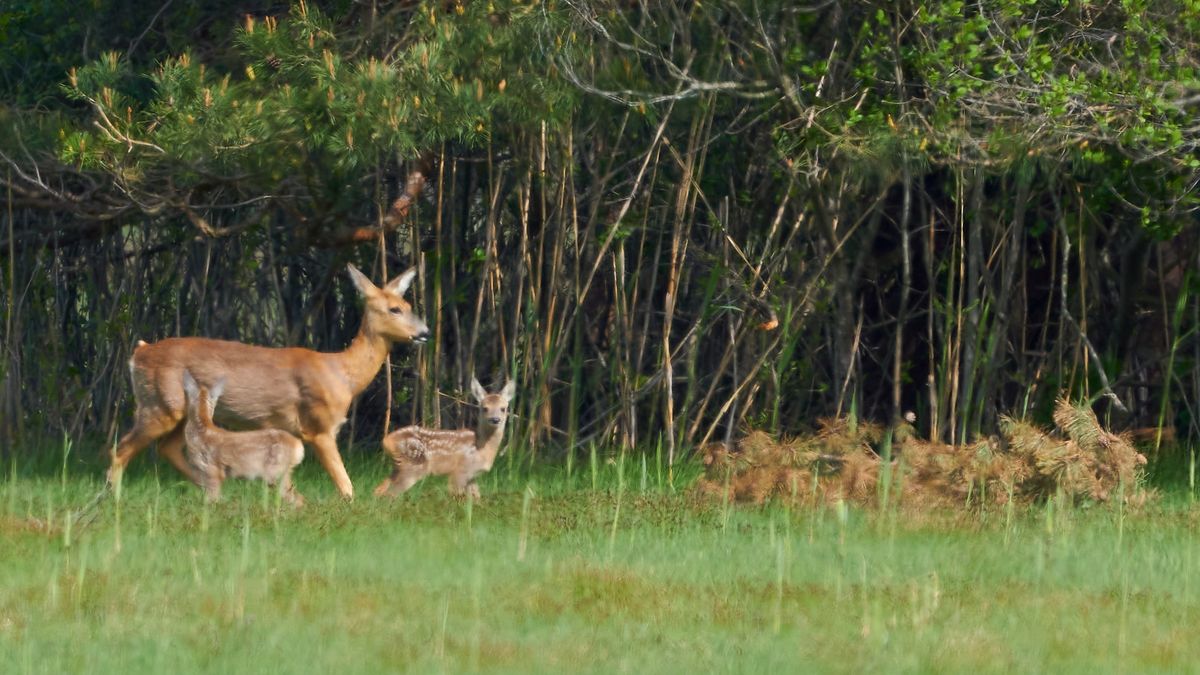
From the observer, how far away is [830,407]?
13.2 m

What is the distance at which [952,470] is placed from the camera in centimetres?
975

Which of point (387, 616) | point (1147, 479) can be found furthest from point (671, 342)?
point (387, 616)

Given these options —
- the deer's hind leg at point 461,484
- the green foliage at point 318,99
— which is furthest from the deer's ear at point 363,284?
the deer's hind leg at point 461,484

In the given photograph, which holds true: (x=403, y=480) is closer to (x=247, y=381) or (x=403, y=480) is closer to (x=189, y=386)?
(x=247, y=381)

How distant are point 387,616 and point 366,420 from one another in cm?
859

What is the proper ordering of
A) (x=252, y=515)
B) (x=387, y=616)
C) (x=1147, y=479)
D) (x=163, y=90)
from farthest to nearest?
(x=1147, y=479)
(x=163, y=90)
(x=252, y=515)
(x=387, y=616)

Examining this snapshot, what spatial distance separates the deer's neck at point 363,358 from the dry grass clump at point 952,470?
2.39 m

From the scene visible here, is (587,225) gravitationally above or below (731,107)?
below

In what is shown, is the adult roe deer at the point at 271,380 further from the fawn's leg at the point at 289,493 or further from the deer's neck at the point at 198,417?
the fawn's leg at the point at 289,493

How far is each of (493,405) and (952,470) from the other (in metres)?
2.68

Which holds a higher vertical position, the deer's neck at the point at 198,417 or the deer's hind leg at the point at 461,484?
the deer's neck at the point at 198,417

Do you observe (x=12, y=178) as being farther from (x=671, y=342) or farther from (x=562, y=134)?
(x=671, y=342)

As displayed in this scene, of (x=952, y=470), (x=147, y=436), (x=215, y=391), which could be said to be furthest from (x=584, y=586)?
(x=147, y=436)

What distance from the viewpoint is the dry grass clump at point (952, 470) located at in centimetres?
956
